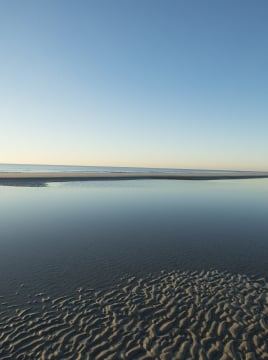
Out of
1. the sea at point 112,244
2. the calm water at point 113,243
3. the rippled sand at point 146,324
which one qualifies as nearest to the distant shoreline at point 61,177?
the sea at point 112,244

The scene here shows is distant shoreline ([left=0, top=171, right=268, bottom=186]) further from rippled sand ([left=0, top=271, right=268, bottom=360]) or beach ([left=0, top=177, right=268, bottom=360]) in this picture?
rippled sand ([left=0, top=271, right=268, bottom=360])

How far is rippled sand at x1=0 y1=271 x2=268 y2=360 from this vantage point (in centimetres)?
803

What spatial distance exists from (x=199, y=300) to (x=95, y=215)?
703 inches

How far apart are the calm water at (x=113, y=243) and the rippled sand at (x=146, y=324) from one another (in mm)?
1450

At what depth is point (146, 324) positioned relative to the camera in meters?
9.34

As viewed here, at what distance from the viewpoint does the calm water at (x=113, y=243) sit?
13.2 meters

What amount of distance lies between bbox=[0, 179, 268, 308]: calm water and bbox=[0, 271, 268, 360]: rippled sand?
1.45m

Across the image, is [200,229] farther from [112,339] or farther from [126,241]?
[112,339]

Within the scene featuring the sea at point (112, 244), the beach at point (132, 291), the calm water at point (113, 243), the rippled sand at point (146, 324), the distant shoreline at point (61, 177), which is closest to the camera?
the rippled sand at point (146, 324)

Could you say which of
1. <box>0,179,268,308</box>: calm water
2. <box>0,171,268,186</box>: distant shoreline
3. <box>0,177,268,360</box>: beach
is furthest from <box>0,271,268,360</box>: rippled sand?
<box>0,171,268,186</box>: distant shoreline

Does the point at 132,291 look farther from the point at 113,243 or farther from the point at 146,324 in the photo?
the point at 113,243

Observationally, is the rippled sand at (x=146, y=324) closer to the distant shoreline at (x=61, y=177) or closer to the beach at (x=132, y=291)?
the beach at (x=132, y=291)

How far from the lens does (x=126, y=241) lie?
18906mm

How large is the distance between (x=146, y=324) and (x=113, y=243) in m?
9.26
